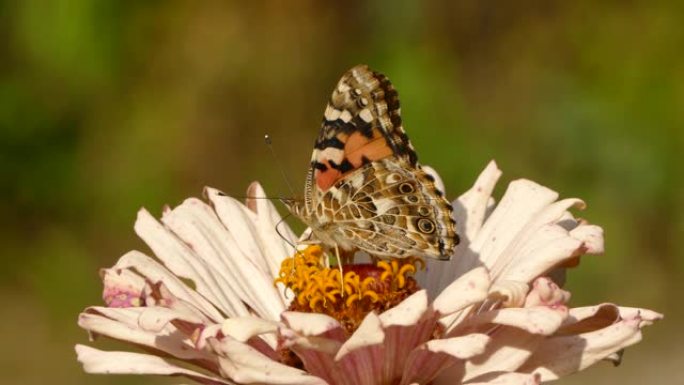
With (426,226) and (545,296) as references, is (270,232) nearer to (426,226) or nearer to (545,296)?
(426,226)

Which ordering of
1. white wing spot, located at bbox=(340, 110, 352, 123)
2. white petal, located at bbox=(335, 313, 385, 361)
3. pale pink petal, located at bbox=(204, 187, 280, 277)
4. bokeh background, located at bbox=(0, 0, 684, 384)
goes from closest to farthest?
white petal, located at bbox=(335, 313, 385, 361) < white wing spot, located at bbox=(340, 110, 352, 123) < pale pink petal, located at bbox=(204, 187, 280, 277) < bokeh background, located at bbox=(0, 0, 684, 384)

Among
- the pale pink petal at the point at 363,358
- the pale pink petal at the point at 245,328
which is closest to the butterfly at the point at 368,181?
the pale pink petal at the point at 363,358

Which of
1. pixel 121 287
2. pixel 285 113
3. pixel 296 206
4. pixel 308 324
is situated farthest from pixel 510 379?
pixel 285 113

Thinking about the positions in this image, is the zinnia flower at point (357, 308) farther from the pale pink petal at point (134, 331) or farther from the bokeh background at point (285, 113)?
the bokeh background at point (285, 113)

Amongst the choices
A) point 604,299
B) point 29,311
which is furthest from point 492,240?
point 29,311

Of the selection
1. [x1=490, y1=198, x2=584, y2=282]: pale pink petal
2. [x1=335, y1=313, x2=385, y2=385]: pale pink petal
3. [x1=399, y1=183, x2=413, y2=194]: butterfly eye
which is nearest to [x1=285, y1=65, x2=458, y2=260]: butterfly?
[x1=399, y1=183, x2=413, y2=194]: butterfly eye

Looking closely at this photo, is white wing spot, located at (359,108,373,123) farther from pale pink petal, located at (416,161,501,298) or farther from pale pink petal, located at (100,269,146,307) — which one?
pale pink petal, located at (100,269,146,307)
